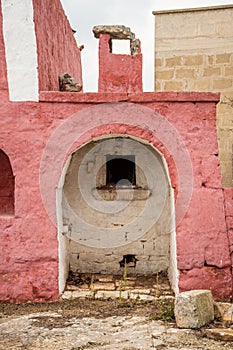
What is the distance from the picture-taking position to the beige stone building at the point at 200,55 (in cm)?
770

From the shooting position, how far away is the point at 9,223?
17.1ft

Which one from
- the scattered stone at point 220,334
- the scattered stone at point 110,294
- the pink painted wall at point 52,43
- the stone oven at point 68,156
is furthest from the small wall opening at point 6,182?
the scattered stone at point 220,334

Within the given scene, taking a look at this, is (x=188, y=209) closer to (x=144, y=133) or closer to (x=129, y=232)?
(x=144, y=133)

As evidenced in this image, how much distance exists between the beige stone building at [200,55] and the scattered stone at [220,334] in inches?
167

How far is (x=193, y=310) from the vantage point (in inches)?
158

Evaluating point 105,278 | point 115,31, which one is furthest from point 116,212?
point 115,31

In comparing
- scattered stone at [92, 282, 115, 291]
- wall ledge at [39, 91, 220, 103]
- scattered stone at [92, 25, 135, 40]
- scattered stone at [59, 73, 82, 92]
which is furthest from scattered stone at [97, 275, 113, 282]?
scattered stone at [92, 25, 135, 40]

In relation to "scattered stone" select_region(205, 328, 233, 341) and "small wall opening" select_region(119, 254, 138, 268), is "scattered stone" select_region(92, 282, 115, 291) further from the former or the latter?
"scattered stone" select_region(205, 328, 233, 341)

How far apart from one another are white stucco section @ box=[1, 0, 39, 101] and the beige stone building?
3.17 meters

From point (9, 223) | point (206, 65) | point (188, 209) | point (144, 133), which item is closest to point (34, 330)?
point (9, 223)

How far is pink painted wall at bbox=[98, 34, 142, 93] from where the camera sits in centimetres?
805

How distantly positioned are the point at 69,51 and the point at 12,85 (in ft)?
13.0

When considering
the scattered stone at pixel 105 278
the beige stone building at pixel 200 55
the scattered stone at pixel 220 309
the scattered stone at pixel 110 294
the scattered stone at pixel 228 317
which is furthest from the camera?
the beige stone building at pixel 200 55

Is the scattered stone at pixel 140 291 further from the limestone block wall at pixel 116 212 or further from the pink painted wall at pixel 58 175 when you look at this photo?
the limestone block wall at pixel 116 212
